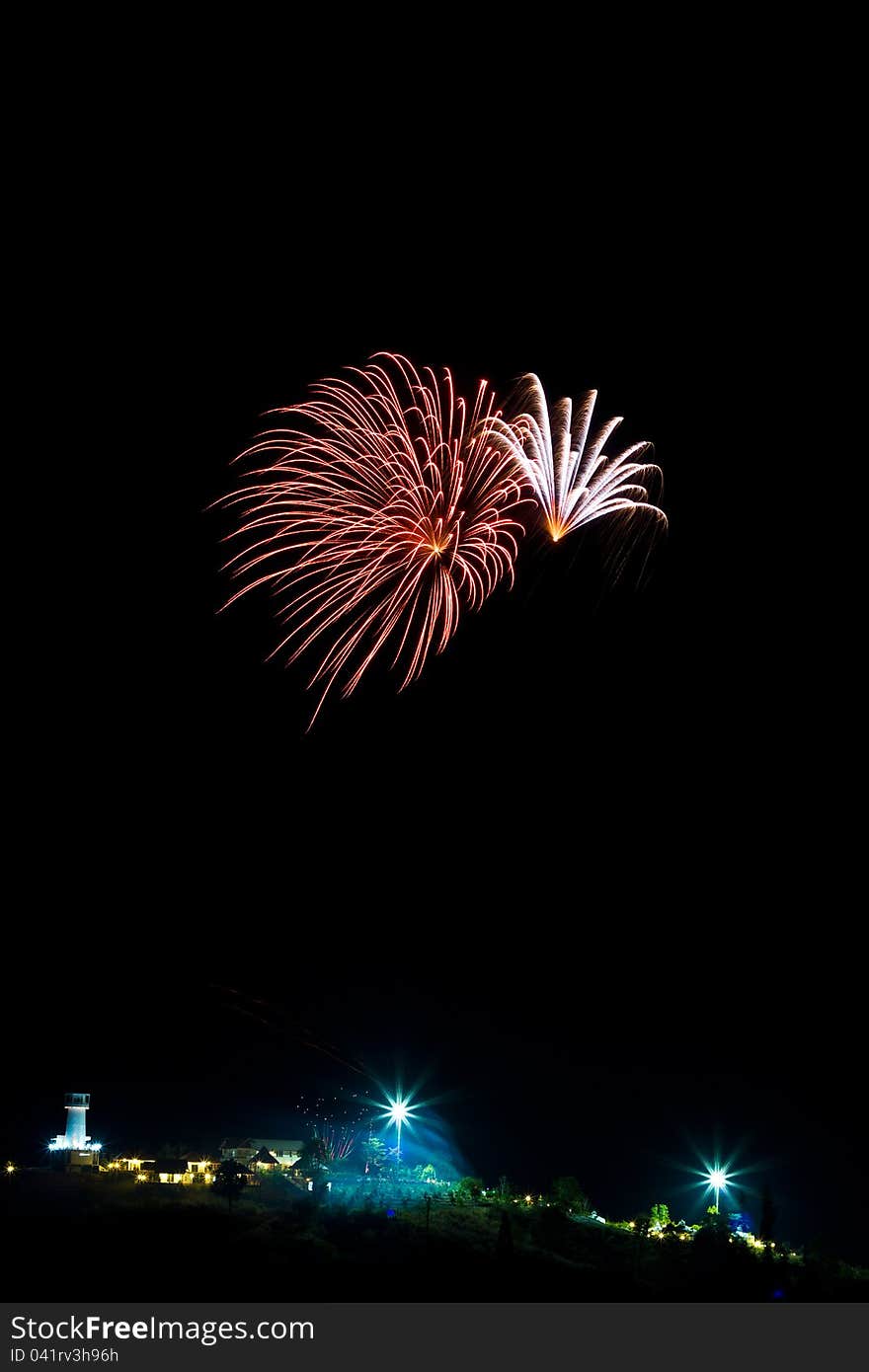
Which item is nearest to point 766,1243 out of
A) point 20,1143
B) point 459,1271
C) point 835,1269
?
point 835,1269

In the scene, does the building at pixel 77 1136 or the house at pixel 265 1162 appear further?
the building at pixel 77 1136

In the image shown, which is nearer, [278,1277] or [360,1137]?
[278,1277]

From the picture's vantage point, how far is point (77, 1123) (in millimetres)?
55219

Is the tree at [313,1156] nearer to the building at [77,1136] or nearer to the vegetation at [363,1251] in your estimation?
the vegetation at [363,1251]

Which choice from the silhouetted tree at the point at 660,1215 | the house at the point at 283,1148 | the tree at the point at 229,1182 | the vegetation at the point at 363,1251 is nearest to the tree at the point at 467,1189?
the vegetation at the point at 363,1251

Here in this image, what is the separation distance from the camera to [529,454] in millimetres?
31891

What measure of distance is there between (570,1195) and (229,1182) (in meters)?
17.2

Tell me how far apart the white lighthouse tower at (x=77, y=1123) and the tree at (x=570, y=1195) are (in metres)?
18.0

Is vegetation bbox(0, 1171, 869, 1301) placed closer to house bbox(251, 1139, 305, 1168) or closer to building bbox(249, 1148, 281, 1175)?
building bbox(249, 1148, 281, 1175)

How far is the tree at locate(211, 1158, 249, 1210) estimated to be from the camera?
132ft

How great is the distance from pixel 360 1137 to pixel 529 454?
36.2 m

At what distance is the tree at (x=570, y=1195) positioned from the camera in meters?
52.0

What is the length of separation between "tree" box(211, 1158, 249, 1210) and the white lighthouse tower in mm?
13905

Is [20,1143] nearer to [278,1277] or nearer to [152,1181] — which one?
[152,1181]
